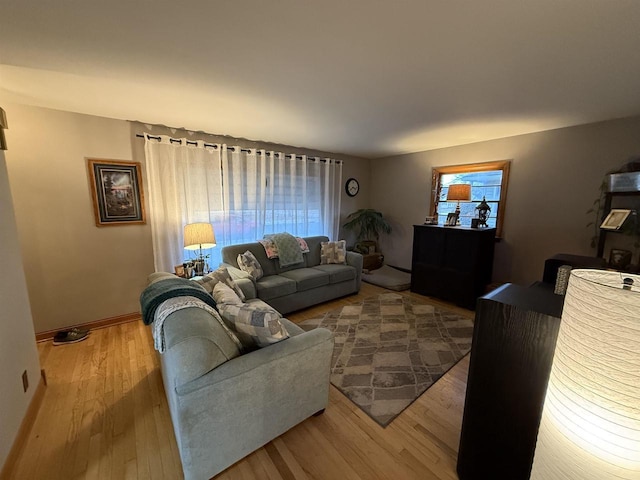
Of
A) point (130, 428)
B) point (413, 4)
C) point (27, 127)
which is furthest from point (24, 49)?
point (130, 428)

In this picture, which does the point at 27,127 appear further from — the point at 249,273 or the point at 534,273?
the point at 534,273

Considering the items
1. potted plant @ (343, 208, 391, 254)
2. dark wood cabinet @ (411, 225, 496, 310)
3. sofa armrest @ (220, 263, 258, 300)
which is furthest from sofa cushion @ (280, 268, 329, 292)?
potted plant @ (343, 208, 391, 254)

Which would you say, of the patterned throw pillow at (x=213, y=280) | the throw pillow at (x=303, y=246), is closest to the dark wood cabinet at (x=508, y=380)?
the patterned throw pillow at (x=213, y=280)

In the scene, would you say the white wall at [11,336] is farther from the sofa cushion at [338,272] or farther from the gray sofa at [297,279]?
the sofa cushion at [338,272]

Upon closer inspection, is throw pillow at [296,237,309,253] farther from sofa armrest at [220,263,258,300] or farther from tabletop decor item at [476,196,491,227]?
tabletop decor item at [476,196,491,227]

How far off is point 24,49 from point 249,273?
236 centimetres

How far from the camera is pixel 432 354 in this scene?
2381 mm

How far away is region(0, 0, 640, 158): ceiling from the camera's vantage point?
4.04 feet

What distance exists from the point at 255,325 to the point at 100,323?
2.68 m

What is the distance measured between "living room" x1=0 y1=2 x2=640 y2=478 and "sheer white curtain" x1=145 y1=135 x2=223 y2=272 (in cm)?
15

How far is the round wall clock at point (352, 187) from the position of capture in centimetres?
513

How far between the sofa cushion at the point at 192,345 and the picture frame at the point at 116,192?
94.4 inches

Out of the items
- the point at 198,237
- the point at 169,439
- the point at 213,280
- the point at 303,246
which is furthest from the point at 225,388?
the point at 303,246

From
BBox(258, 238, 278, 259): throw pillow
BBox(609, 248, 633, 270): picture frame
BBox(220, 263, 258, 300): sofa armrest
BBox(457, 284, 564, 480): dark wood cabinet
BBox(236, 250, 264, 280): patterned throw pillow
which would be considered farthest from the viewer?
BBox(258, 238, 278, 259): throw pillow
